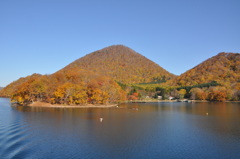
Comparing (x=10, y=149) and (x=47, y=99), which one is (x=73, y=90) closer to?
(x=47, y=99)

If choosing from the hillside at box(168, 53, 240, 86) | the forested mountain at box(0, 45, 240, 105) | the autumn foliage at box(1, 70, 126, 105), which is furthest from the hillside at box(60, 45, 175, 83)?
the autumn foliage at box(1, 70, 126, 105)

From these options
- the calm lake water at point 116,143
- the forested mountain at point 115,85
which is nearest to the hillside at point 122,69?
the forested mountain at point 115,85

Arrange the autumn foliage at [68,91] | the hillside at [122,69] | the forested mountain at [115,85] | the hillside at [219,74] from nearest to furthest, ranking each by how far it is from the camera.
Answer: the autumn foliage at [68,91] → the forested mountain at [115,85] → the hillside at [219,74] → the hillside at [122,69]

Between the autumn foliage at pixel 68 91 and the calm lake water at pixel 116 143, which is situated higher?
the autumn foliage at pixel 68 91

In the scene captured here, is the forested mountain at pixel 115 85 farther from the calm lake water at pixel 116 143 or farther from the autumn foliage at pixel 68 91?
the calm lake water at pixel 116 143

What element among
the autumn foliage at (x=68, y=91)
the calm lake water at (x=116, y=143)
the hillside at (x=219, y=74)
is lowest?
the calm lake water at (x=116, y=143)

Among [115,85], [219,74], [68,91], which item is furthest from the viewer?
[219,74]

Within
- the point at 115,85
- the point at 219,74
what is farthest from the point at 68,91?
the point at 219,74

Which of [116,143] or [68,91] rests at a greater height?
[68,91]

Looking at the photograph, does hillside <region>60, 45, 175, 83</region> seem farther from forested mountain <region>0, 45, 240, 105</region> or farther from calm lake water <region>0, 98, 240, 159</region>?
calm lake water <region>0, 98, 240, 159</region>

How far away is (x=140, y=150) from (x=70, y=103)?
50575 millimetres

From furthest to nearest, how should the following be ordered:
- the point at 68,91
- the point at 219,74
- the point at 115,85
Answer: the point at 219,74 < the point at 115,85 < the point at 68,91

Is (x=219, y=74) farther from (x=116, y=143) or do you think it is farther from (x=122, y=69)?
(x=116, y=143)

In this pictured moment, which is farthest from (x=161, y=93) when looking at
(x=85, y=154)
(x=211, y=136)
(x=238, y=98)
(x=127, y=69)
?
(x=85, y=154)
